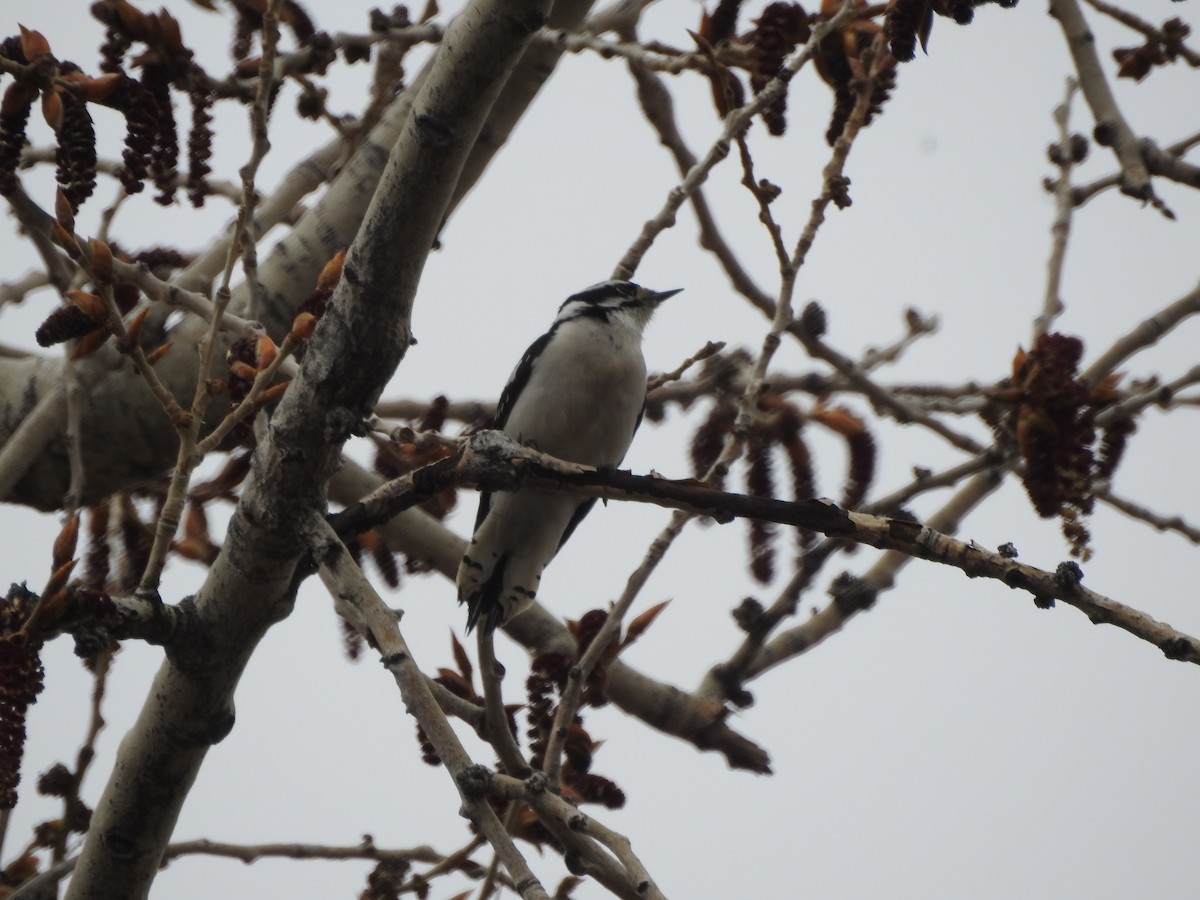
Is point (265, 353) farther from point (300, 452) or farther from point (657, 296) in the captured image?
point (657, 296)

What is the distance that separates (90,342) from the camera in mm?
2307

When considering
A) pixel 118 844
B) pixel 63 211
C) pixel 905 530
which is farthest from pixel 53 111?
pixel 905 530

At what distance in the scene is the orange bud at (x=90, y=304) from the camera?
209cm

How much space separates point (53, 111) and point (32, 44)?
23cm

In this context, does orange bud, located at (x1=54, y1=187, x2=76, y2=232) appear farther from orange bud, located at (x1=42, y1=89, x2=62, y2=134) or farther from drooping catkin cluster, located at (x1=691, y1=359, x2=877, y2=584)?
drooping catkin cluster, located at (x1=691, y1=359, x2=877, y2=584)

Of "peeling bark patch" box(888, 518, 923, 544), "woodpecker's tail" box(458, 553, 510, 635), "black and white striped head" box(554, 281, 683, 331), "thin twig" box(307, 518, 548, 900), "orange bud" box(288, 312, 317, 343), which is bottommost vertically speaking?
"thin twig" box(307, 518, 548, 900)

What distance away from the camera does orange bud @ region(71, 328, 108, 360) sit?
7.52ft

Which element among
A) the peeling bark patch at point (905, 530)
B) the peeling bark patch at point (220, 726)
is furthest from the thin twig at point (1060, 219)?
the peeling bark patch at point (220, 726)

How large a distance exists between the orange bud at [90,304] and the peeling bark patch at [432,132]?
2.28 ft

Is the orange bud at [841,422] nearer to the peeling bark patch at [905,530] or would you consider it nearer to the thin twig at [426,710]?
the peeling bark patch at [905,530]

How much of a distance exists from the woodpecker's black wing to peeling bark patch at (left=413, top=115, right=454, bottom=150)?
2.49 m

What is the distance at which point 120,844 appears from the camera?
233 cm

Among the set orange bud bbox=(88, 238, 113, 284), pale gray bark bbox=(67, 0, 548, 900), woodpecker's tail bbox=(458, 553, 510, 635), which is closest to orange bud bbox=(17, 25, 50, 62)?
orange bud bbox=(88, 238, 113, 284)

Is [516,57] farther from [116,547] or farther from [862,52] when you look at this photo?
[116,547]
